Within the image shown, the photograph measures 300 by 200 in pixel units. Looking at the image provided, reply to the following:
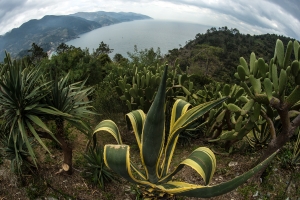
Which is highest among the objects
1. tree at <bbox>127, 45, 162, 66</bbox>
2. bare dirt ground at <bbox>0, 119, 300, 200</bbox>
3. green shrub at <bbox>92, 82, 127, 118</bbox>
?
tree at <bbox>127, 45, 162, 66</bbox>

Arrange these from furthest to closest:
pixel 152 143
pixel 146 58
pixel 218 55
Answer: pixel 218 55 < pixel 146 58 < pixel 152 143

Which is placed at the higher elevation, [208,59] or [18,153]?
[208,59]

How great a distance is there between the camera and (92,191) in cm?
308

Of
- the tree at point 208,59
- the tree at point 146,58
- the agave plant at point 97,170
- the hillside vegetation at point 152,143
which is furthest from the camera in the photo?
the tree at point 208,59

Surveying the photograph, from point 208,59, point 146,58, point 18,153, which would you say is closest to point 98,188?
point 18,153

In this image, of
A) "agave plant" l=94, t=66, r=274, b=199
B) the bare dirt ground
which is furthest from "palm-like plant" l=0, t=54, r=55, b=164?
"agave plant" l=94, t=66, r=274, b=199

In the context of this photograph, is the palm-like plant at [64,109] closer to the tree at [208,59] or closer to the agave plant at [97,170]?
the agave plant at [97,170]

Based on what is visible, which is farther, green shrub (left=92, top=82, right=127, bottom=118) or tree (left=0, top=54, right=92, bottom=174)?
green shrub (left=92, top=82, right=127, bottom=118)

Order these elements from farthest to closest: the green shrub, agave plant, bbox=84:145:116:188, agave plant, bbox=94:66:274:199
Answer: the green shrub
agave plant, bbox=84:145:116:188
agave plant, bbox=94:66:274:199

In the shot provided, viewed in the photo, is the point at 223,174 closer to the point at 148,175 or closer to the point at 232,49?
the point at 148,175

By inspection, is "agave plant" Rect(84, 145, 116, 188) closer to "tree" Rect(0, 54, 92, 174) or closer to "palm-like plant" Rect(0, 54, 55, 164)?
"tree" Rect(0, 54, 92, 174)

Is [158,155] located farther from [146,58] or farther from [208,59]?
[208,59]

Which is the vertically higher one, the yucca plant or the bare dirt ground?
the yucca plant

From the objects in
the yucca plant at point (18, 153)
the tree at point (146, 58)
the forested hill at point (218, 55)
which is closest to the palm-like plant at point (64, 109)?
the yucca plant at point (18, 153)
